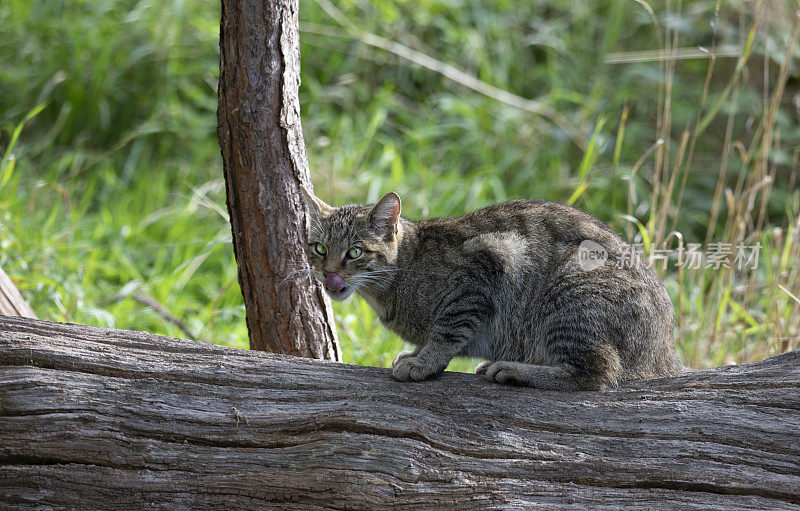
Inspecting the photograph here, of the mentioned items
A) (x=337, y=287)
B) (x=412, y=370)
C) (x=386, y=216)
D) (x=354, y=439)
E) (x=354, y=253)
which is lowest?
(x=354, y=439)

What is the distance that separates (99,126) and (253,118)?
12.5 ft

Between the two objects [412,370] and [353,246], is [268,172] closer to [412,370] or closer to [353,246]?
[353,246]

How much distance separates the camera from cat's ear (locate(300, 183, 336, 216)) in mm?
3145

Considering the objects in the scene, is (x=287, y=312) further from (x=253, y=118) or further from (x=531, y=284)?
(x=531, y=284)

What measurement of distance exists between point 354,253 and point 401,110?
359 centimetres

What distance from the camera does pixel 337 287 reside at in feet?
10.2

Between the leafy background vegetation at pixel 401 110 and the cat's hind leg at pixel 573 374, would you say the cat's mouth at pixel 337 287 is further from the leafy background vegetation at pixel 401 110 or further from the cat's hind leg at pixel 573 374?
the leafy background vegetation at pixel 401 110

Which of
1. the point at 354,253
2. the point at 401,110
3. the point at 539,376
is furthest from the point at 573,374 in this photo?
the point at 401,110

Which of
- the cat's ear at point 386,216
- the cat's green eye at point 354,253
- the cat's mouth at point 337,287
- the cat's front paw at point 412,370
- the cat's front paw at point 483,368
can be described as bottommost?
the cat's front paw at point 412,370

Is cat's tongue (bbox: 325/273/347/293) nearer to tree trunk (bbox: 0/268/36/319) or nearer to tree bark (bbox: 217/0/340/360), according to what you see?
tree bark (bbox: 217/0/340/360)

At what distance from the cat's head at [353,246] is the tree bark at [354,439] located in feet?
1.63

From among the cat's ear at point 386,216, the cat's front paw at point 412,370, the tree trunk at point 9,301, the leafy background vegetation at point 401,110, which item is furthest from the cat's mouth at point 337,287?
the leafy background vegetation at point 401,110

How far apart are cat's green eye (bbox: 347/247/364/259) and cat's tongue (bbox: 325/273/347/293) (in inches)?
4.1

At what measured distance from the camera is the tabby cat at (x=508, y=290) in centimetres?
287
